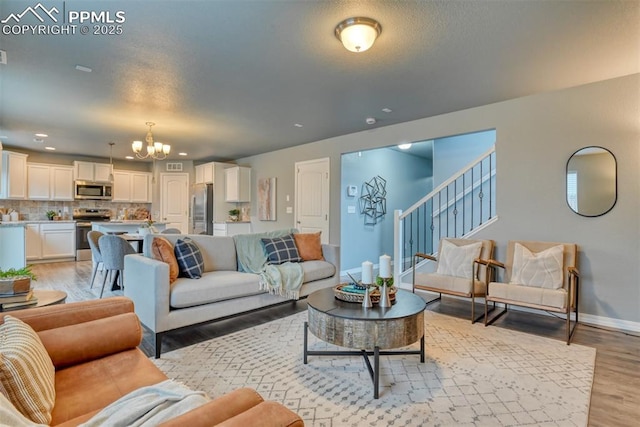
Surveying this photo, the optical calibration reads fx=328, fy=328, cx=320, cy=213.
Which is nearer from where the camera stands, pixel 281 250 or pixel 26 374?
pixel 26 374

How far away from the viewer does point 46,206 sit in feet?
25.2

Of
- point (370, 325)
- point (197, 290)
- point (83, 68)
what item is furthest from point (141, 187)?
point (370, 325)

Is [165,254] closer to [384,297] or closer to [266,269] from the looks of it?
[266,269]

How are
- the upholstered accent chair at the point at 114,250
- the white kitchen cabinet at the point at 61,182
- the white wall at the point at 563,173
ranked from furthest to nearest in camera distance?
the white kitchen cabinet at the point at 61,182
the upholstered accent chair at the point at 114,250
the white wall at the point at 563,173

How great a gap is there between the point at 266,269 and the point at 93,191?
6.66 metres

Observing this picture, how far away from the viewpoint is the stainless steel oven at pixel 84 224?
7.48 metres

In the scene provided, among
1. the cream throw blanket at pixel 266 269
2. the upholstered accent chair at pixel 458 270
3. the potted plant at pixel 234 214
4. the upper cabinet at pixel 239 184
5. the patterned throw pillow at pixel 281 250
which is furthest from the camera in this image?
the potted plant at pixel 234 214

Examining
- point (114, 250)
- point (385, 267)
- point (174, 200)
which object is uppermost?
point (174, 200)

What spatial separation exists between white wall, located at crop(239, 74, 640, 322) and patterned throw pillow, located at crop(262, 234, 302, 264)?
2380mm

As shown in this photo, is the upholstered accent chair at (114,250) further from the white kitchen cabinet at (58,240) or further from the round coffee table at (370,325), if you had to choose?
the white kitchen cabinet at (58,240)

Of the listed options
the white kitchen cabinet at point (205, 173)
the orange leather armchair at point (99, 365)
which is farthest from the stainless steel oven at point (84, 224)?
the orange leather armchair at point (99, 365)

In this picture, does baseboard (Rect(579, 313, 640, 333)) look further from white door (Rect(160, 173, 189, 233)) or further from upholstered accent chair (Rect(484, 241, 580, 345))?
white door (Rect(160, 173, 189, 233))

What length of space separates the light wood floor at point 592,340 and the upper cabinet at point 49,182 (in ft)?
10.6

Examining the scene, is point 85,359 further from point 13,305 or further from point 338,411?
point 338,411
